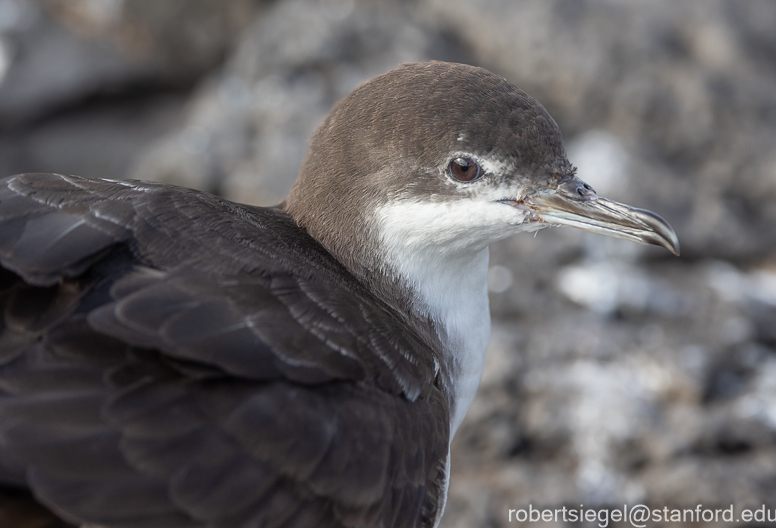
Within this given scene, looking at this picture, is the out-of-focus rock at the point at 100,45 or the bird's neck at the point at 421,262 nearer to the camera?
the bird's neck at the point at 421,262

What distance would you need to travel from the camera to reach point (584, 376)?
185 inches

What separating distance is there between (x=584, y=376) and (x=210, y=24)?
22.5 ft

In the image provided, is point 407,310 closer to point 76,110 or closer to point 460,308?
point 460,308

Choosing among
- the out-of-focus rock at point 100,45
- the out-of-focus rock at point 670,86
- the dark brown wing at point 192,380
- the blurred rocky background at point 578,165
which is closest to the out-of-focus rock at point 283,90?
the blurred rocky background at point 578,165

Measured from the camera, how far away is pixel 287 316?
2.51m

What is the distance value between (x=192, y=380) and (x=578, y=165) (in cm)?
444

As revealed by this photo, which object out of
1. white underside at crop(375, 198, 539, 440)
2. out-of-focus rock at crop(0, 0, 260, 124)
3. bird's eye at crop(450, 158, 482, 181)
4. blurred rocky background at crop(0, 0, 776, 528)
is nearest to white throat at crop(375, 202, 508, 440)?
white underside at crop(375, 198, 539, 440)

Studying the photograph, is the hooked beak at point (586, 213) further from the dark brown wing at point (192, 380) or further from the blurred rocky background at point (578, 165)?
the blurred rocky background at point (578, 165)

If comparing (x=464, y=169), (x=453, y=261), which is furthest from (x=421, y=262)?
(x=464, y=169)

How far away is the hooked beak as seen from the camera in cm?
295

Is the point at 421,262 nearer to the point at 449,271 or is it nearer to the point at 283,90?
the point at 449,271

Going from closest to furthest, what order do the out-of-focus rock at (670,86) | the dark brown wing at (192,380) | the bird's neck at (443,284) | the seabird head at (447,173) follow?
the dark brown wing at (192,380), the seabird head at (447,173), the bird's neck at (443,284), the out-of-focus rock at (670,86)

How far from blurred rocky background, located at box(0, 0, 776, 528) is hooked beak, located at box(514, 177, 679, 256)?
1850 millimetres

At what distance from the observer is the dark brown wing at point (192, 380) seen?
2.17m
